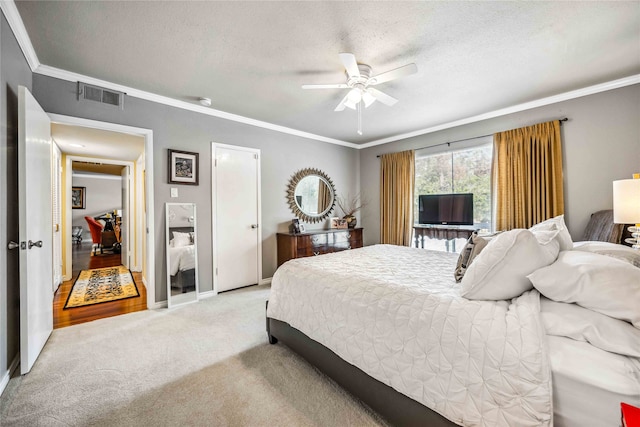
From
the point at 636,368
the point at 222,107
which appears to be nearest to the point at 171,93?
the point at 222,107

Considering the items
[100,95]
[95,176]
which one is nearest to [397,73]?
[100,95]

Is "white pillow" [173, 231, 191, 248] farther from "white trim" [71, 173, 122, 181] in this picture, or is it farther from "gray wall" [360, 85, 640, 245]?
"white trim" [71, 173, 122, 181]

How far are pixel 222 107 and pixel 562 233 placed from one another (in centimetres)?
373

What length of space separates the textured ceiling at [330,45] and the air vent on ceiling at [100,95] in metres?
0.18

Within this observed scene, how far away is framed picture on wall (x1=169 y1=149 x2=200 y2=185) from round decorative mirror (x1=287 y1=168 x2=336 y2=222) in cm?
156

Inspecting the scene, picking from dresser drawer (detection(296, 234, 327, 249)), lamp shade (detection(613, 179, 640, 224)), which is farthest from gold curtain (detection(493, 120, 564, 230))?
dresser drawer (detection(296, 234, 327, 249))

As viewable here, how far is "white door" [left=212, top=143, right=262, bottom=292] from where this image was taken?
12.5 ft

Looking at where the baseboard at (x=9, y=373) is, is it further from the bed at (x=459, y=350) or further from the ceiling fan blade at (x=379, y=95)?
the ceiling fan blade at (x=379, y=95)

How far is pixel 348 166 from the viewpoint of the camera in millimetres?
5648

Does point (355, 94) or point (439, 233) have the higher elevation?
point (355, 94)

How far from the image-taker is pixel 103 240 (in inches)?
286

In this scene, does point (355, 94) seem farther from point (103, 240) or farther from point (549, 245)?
point (103, 240)

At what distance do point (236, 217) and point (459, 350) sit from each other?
3.43 metres

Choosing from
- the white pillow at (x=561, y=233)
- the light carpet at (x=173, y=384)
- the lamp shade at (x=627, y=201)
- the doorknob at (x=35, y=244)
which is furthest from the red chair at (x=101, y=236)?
the lamp shade at (x=627, y=201)
